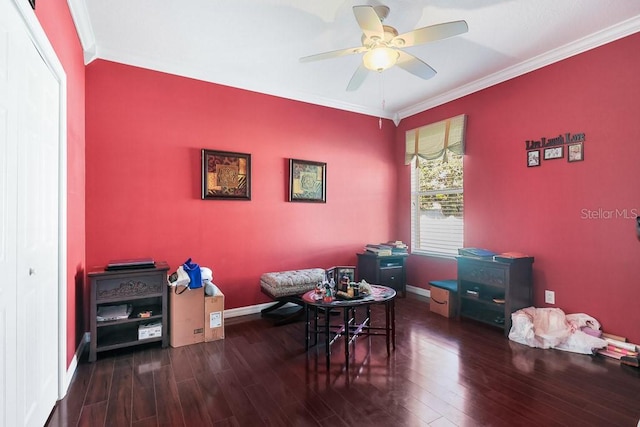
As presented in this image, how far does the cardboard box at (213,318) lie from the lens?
3.01m

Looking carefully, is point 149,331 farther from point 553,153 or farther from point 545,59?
point 545,59

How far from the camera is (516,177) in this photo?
3523mm

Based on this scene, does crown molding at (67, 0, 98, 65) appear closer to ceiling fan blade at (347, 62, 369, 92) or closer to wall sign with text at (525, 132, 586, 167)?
ceiling fan blade at (347, 62, 369, 92)

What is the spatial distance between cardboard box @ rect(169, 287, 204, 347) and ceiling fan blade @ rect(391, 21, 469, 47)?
2.69 meters

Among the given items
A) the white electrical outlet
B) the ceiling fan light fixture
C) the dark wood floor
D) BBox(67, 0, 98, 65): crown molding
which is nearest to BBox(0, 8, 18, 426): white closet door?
the dark wood floor

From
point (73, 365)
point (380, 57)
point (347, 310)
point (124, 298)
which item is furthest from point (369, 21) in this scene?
point (73, 365)

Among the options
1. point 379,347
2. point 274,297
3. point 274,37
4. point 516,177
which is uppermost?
point 274,37

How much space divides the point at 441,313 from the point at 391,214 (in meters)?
1.73

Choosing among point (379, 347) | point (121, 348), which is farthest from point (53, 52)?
point (379, 347)

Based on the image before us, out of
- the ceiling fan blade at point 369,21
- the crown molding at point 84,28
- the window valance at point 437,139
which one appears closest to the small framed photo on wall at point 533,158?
the window valance at point 437,139

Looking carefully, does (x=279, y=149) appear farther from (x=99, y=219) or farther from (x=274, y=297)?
(x=99, y=219)

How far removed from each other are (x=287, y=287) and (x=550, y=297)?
8.78 feet

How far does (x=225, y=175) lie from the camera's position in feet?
11.9

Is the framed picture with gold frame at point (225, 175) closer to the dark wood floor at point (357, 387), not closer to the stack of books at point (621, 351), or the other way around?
the dark wood floor at point (357, 387)
